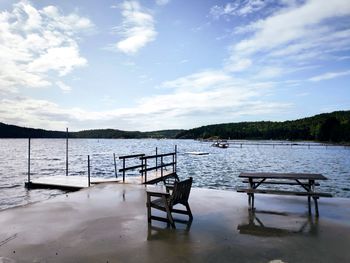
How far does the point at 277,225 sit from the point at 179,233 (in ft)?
7.57

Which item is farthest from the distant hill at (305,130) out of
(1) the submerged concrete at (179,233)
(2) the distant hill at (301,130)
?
(1) the submerged concrete at (179,233)

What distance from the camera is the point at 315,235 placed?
6.15m

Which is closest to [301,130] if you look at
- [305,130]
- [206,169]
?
[305,130]

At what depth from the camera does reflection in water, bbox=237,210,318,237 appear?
6375 mm

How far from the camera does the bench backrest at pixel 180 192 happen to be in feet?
22.5

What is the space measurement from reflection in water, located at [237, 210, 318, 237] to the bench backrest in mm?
1425

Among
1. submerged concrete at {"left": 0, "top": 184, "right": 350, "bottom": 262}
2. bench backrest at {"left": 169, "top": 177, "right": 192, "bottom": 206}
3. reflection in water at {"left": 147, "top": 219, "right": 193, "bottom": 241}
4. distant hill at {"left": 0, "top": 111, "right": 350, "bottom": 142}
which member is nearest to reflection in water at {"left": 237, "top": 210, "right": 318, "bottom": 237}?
submerged concrete at {"left": 0, "top": 184, "right": 350, "bottom": 262}

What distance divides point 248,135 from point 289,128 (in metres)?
27.0

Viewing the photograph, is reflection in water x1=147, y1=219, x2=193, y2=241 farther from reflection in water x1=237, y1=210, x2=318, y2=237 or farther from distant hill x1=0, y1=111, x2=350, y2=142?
distant hill x1=0, y1=111, x2=350, y2=142

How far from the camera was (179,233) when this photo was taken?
6.34 meters

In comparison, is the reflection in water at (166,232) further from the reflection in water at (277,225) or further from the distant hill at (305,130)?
the distant hill at (305,130)

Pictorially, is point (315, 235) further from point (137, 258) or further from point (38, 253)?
point (38, 253)

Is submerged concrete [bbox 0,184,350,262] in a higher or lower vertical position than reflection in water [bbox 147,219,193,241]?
higher

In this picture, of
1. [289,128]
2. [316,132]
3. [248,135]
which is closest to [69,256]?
[316,132]
